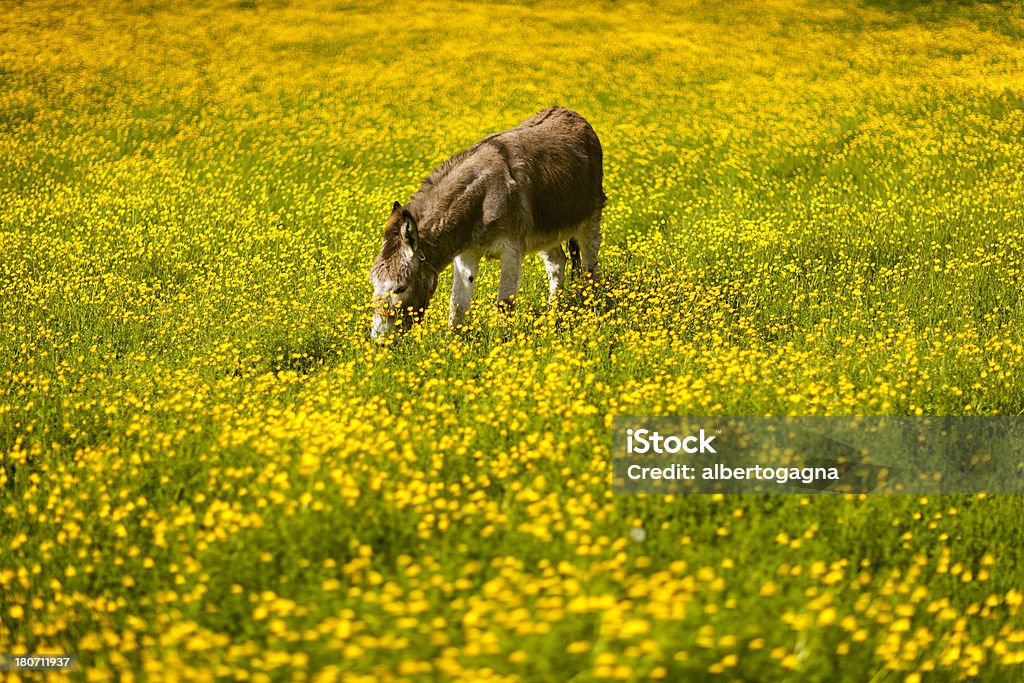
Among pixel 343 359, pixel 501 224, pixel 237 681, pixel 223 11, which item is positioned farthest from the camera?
pixel 223 11

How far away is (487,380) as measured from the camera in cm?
645

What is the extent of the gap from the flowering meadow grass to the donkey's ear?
3.02 ft

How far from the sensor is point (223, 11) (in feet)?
81.8

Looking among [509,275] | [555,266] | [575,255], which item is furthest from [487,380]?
[575,255]

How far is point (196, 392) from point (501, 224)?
305 centimetres

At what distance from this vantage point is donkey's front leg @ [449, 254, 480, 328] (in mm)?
7918

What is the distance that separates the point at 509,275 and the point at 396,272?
4.27 ft

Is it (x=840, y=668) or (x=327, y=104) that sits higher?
(x=327, y=104)

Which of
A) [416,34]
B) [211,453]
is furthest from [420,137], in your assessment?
[211,453]

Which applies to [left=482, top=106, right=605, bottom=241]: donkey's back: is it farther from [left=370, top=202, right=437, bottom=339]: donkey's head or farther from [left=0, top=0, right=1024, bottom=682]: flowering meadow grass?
[left=370, top=202, right=437, bottom=339]: donkey's head

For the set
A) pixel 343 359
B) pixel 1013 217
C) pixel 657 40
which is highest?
pixel 657 40

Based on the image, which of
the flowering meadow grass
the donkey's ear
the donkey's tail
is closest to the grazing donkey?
the donkey's ear

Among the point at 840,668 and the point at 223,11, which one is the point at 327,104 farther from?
the point at 840,668

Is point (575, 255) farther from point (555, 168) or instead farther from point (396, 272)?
point (396, 272)
